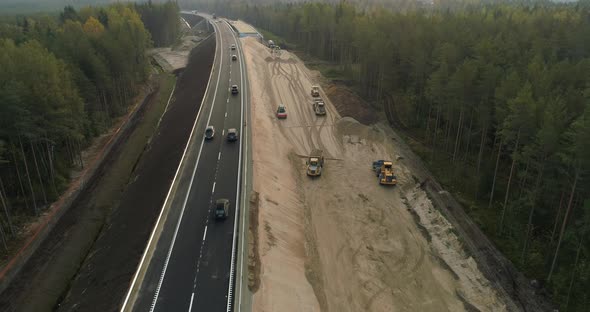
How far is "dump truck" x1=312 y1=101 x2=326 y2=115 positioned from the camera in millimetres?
74625

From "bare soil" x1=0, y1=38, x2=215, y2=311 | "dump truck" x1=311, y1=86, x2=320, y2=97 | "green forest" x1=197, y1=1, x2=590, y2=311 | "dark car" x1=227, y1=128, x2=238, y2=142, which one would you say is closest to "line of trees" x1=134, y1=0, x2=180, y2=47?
"green forest" x1=197, y1=1, x2=590, y2=311

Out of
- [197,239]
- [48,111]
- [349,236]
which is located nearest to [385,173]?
[349,236]

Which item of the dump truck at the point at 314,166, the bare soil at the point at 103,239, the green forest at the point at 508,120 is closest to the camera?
the green forest at the point at 508,120

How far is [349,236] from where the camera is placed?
142 feet

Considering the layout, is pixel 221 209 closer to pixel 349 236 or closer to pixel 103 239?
pixel 103 239

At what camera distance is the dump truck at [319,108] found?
245ft

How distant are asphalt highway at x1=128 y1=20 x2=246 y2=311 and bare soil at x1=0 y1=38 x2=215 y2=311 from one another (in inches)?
65.4

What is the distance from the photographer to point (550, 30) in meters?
71.9

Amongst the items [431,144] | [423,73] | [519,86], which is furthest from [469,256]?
[423,73]

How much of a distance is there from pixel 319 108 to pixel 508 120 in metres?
40.6

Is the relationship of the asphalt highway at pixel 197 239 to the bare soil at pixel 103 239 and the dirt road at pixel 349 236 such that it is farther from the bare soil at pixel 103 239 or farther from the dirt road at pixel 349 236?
the dirt road at pixel 349 236

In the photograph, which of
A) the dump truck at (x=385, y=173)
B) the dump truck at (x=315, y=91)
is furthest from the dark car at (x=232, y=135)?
the dump truck at (x=315, y=91)

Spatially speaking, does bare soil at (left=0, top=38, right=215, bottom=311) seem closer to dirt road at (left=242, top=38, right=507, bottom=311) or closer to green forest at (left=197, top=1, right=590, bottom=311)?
dirt road at (left=242, top=38, right=507, bottom=311)

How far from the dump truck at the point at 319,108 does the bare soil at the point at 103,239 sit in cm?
2381
